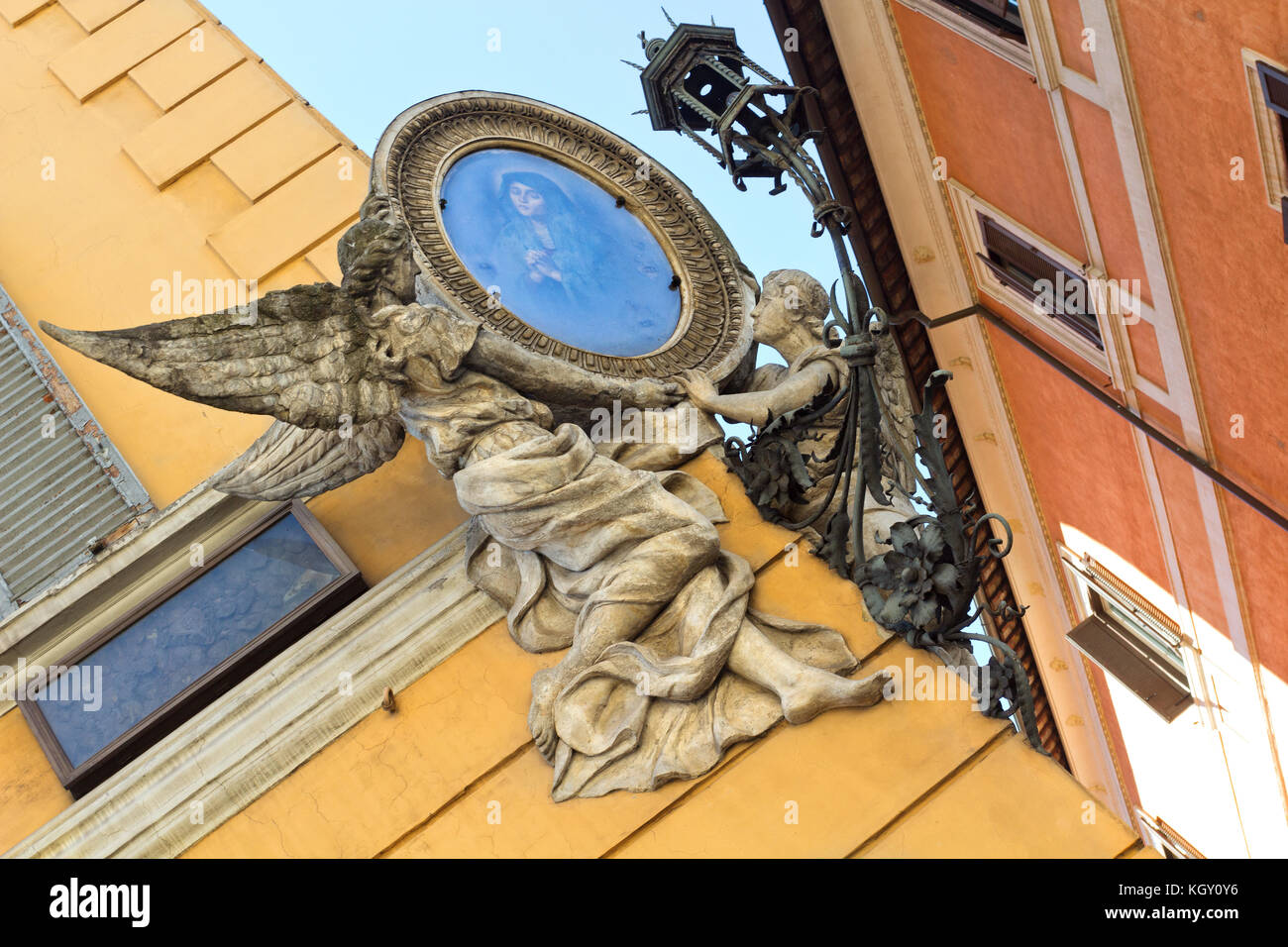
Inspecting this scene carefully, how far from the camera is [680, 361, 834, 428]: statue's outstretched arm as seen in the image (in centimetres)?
496

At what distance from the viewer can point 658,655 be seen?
411cm

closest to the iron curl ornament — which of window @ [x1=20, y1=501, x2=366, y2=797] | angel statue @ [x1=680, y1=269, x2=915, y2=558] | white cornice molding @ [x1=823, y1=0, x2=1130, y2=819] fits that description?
angel statue @ [x1=680, y1=269, x2=915, y2=558]

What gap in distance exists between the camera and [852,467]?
189 inches

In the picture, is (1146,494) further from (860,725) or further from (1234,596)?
(860,725)

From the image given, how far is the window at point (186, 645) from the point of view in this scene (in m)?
4.67

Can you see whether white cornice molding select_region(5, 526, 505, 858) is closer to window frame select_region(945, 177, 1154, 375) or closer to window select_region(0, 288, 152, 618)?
window select_region(0, 288, 152, 618)

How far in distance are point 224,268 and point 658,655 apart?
371 centimetres

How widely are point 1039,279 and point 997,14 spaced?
2.04 metres

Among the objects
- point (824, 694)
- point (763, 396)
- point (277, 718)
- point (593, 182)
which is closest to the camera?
point (824, 694)

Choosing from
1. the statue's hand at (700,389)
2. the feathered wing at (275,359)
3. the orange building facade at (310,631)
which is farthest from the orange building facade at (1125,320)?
the feathered wing at (275,359)

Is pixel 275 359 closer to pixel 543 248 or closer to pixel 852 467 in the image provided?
pixel 543 248

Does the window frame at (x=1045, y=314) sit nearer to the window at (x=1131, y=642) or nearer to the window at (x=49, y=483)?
the window at (x=1131, y=642)

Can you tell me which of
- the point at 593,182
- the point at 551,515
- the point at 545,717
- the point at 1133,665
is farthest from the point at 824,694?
the point at 1133,665
